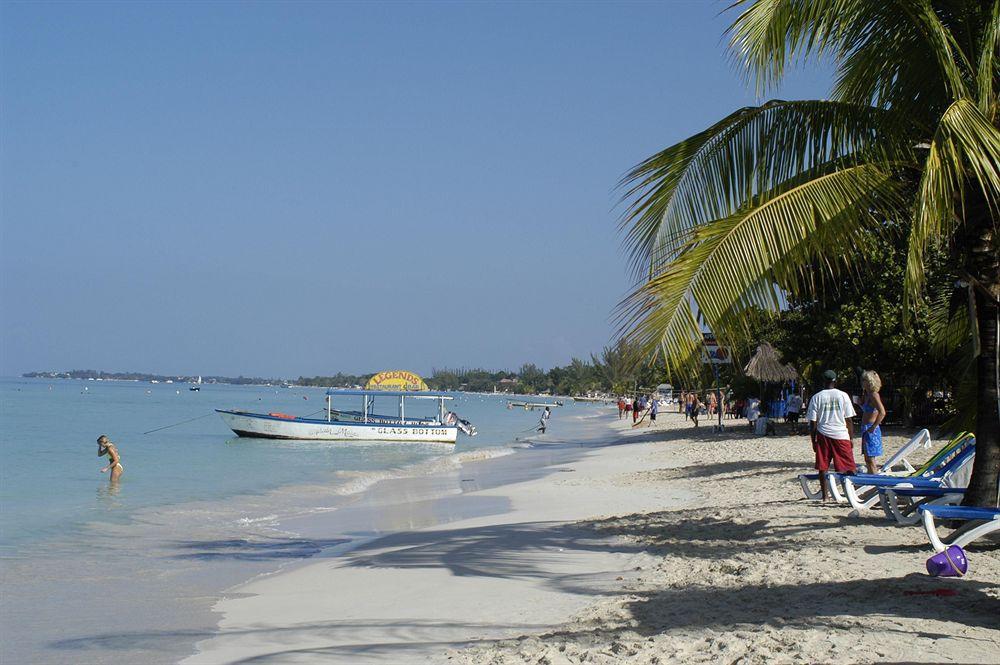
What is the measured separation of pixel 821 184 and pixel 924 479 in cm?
368

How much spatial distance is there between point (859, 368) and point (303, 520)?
13.1m

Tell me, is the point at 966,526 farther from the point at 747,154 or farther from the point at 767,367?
the point at 767,367

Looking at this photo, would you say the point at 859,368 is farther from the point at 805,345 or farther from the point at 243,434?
the point at 243,434

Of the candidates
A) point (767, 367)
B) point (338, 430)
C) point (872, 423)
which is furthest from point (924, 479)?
point (338, 430)

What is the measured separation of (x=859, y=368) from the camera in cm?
1989

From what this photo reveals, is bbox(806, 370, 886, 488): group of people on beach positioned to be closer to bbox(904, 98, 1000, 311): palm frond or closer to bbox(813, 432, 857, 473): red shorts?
bbox(813, 432, 857, 473): red shorts

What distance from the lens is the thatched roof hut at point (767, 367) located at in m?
26.0

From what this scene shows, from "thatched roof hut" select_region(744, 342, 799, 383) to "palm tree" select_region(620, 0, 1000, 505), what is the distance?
1986cm

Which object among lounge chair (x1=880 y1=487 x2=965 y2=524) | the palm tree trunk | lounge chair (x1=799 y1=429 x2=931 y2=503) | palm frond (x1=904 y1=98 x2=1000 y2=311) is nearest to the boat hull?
lounge chair (x1=799 y1=429 x2=931 y2=503)

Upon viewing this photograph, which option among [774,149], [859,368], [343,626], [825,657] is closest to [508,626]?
[343,626]

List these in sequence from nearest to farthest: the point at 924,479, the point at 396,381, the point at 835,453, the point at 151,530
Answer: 1. the point at 924,479
2. the point at 835,453
3. the point at 151,530
4. the point at 396,381

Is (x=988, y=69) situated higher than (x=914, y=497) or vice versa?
(x=988, y=69)

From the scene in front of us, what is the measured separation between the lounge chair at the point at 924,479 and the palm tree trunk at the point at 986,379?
1108 mm

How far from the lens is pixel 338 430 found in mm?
35281
